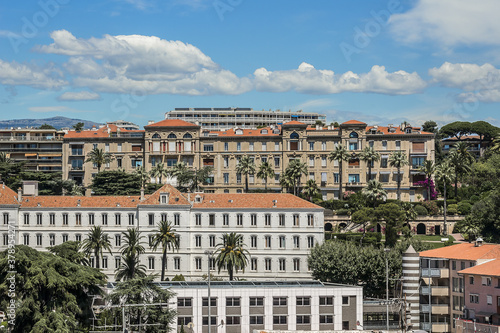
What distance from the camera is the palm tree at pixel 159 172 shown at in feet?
511

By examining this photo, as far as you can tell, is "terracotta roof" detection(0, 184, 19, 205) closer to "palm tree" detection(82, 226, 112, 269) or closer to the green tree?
"palm tree" detection(82, 226, 112, 269)

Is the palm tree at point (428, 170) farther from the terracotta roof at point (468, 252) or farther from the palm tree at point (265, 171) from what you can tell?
the terracotta roof at point (468, 252)

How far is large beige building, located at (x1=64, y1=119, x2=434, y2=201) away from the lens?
157000 millimetres

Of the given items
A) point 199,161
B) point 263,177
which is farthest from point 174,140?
point 263,177

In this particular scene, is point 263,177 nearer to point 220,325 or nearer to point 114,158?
point 114,158

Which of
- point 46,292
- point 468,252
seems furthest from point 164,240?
point 468,252

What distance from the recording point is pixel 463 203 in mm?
138250

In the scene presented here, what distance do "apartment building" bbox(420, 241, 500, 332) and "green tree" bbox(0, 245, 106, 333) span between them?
3585cm

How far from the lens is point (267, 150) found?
529ft

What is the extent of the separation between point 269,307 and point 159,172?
79513mm

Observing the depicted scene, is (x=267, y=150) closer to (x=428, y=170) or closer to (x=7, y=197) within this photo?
(x=428, y=170)

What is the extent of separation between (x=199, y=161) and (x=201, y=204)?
49170mm

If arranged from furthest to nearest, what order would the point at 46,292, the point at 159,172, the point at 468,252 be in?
1. the point at 159,172
2. the point at 468,252
3. the point at 46,292

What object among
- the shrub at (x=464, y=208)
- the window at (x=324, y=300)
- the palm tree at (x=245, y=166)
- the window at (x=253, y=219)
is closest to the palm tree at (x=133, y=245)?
the window at (x=253, y=219)
